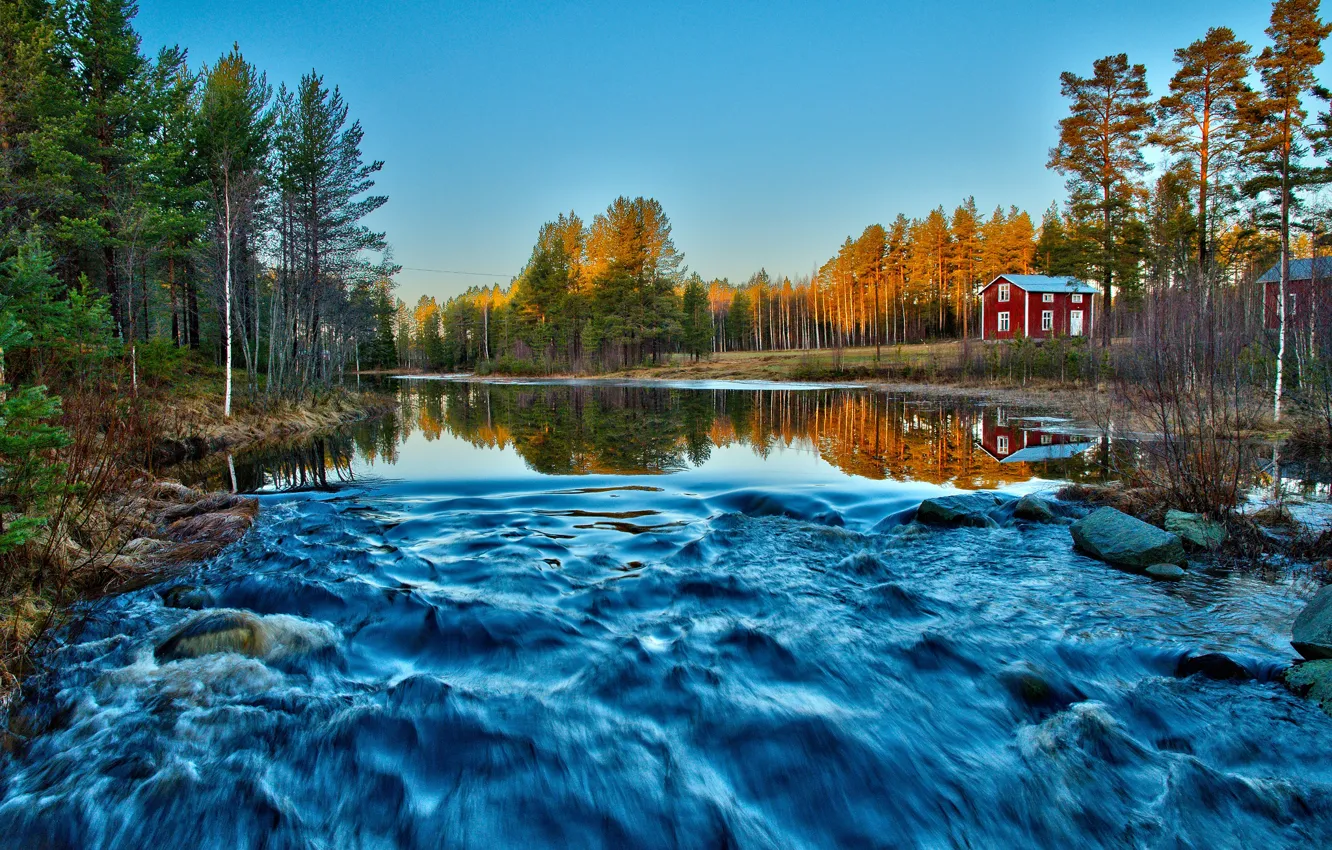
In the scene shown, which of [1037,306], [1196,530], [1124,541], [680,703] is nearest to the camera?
[680,703]

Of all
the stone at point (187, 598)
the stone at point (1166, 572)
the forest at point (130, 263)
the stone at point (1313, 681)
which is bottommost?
the stone at point (1313, 681)

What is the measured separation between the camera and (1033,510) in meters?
8.38

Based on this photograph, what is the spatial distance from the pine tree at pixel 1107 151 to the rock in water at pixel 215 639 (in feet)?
127

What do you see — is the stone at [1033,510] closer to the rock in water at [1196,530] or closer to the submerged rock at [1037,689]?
the rock in water at [1196,530]

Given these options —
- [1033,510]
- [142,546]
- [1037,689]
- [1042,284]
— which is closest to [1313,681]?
[1037,689]

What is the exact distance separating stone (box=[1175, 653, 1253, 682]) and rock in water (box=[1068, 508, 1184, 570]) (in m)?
2.11

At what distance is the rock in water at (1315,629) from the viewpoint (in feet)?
14.0

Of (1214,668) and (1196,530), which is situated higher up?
(1196,530)

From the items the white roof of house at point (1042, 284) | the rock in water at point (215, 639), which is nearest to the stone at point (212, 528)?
the rock in water at point (215, 639)

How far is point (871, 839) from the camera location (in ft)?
9.95

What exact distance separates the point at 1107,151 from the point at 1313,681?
126ft

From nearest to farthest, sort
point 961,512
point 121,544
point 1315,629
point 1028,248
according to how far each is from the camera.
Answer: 1. point 1315,629
2. point 121,544
3. point 961,512
4. point 1028,248

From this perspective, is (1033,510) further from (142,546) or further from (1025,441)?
(142,546)

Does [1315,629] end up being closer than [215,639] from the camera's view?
Yes
